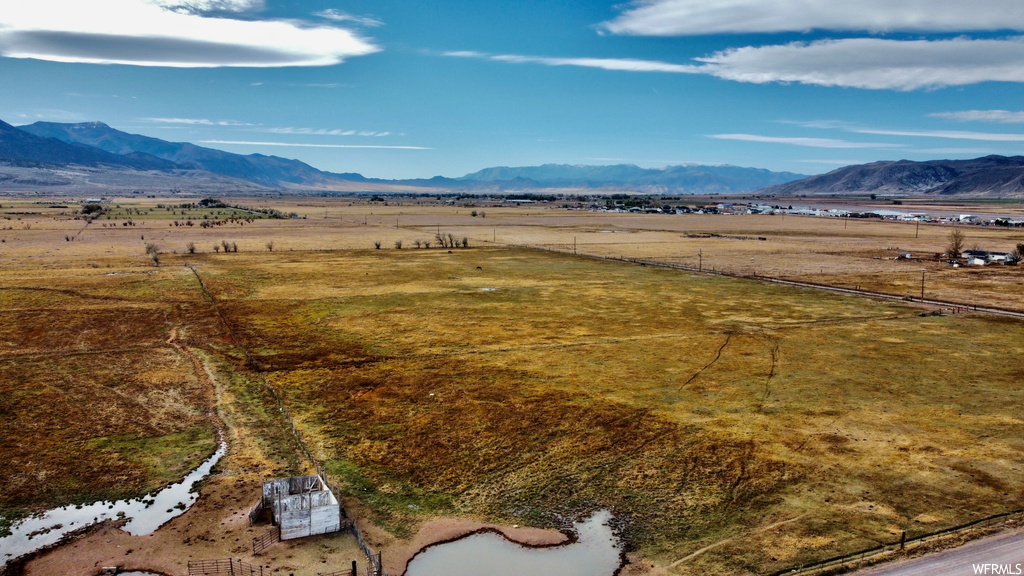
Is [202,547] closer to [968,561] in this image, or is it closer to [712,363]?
[968,561]

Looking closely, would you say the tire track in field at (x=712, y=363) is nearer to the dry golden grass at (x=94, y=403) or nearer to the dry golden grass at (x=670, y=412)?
the dry golden grass at (x=670, y=412)

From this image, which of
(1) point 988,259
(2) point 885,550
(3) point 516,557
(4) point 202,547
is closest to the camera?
(2) point 885,550

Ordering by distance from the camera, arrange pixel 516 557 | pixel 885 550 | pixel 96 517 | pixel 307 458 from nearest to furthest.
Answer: pixel 885 550 → pixel 516 557 → pixel 96 517 → pixel 307 458

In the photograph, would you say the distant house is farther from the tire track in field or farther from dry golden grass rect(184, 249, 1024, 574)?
the tire track in field

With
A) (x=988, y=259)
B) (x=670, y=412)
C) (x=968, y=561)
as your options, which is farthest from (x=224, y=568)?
(x=988, y=259)

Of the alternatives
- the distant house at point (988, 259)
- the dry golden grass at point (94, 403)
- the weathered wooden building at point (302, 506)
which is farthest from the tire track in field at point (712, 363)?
the distant house at point (988, 259)

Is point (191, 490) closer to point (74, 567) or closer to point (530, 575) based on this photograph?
point (74, 567)

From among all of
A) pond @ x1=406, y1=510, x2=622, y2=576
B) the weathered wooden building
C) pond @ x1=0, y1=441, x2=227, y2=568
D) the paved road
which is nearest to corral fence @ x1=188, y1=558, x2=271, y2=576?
the weathered wooden building
